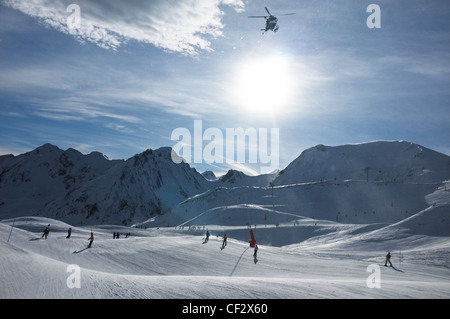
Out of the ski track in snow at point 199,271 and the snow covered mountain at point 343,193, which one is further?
the snow covered mountain at point 343,193

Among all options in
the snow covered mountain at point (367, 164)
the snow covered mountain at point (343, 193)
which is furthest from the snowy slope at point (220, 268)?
the snow covered mountain at point (367, 164)

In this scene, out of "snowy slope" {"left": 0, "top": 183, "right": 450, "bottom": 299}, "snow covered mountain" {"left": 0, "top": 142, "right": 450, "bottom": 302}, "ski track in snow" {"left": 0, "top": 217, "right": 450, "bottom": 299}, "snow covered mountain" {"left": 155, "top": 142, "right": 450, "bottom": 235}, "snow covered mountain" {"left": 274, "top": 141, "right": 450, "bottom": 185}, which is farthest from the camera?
"snow covered mountain" {"left": 274, "top": 141, "right": 450, "bottom": 185}

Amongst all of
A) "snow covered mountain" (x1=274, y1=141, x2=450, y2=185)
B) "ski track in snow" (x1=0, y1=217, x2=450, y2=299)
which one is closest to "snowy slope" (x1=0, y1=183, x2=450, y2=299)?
"ski track in snow" (x1=0, y1=217, x2=450, y2=299)

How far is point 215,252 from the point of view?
3188 centimetres

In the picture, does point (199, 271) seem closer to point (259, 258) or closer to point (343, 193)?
point (259, 258)

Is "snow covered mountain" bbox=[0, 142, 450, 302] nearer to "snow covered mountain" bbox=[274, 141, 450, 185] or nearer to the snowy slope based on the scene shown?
the snowy slope

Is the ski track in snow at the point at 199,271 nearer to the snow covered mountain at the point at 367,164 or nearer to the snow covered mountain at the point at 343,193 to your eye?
the snow covered mountain at the point at 343,193

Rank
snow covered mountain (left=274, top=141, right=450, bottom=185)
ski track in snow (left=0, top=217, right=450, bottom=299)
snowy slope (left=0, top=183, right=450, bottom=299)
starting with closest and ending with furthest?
1. ski track in snow (left=0, top=217, right=450, bottom=299)
2. snowy slope (left=0, top=183, right=450, bottom=299)
3. snow covered mountain (left=274, top=141, right=450, bottom=185)

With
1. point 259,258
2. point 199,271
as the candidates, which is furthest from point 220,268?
point 259,258

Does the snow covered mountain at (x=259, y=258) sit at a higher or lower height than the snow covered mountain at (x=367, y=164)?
lower

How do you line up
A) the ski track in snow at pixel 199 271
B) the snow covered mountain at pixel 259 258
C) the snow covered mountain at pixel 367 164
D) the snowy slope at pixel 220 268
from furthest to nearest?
1. the snow covered mountain at pixel 367 164
2. the snow covered mountain at pixel 259 258
3. the snowy slope at pixel 220 268
4. the ski track in snow at pixel 199 271

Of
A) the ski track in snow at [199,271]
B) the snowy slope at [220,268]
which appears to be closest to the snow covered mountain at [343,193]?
the snowy slope at [220,268]

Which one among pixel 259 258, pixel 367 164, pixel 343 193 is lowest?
pixel 259 258

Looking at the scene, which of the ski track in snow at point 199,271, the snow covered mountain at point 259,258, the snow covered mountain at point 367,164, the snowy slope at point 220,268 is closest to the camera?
the ski track in snow at point 199,271
